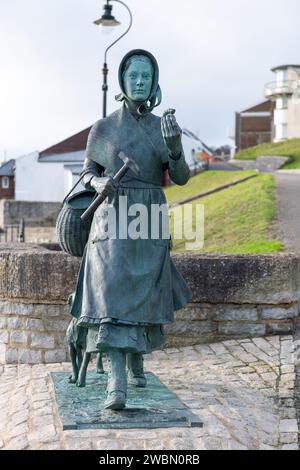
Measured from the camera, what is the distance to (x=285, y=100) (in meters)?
58.8

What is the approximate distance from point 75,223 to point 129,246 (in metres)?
0.65

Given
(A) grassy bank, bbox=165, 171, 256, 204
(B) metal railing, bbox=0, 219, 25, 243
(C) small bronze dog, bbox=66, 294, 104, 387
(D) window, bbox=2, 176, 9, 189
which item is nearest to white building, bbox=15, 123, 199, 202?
(D) window, bbox=2, 176, 9, 189

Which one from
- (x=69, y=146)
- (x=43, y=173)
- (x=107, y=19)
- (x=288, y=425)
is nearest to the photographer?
(x=288, y=425)

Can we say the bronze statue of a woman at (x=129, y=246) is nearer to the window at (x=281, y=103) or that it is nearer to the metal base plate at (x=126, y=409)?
the metal base plate at (x=126, y=409)

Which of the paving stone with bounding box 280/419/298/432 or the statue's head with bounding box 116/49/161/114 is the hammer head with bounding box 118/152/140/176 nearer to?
Answer: the statue's head with bounding box 116/49/161/114

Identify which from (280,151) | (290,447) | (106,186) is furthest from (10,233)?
(280,151)

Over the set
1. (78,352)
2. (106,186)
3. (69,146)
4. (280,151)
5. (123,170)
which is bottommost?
(78,352)

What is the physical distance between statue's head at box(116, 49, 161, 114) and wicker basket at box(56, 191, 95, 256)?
0.83m

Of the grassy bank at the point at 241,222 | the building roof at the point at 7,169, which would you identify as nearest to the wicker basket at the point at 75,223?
the grassy bank at the point at 241,222

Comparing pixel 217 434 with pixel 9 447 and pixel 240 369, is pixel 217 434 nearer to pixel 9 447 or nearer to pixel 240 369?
pixel 9 447

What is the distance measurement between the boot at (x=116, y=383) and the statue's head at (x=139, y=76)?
1842 mm

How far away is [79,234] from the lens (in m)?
6.50

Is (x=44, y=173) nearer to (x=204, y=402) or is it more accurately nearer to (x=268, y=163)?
(x=268, y=163)
